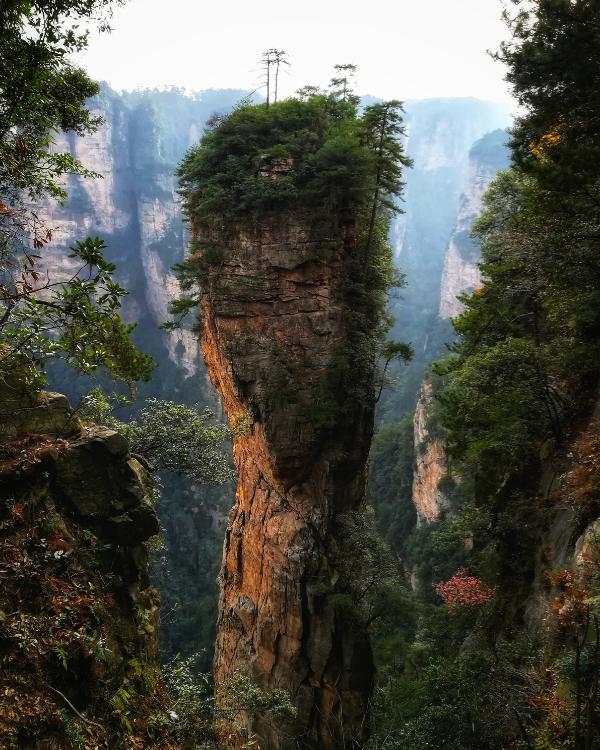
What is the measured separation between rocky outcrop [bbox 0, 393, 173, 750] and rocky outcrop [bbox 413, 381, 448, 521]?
27.2m

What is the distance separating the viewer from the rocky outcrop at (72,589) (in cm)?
405

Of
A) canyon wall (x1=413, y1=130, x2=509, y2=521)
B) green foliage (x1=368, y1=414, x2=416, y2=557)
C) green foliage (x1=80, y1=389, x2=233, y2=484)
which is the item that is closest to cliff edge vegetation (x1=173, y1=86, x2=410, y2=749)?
green foliage (x1=80, y1=389, x2=233, y2=484)

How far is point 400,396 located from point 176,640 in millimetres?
40429

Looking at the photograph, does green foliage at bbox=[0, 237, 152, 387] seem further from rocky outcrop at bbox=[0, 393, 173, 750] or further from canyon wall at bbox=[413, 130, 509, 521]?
canyon wall at bbox=[413, 130, 509, 521]

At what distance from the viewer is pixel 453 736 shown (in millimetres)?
6996

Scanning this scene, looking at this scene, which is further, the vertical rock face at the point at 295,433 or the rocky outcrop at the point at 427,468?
the rocky outcrop at the point at 427,468

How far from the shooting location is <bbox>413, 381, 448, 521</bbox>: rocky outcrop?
33.2 metres

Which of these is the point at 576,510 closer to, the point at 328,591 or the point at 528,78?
the point at 528,78

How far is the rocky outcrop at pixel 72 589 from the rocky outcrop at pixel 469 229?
6816 centimetres

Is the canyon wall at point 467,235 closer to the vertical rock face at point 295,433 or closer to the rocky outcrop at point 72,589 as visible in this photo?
the vertical rock face at point 295,433

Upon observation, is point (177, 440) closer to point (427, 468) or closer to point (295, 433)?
point (295, 433)

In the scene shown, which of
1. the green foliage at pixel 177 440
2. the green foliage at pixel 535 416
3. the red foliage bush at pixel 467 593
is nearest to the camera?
the green foliage at pixel 535 416

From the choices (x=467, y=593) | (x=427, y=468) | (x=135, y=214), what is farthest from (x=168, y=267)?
(x=467, y=593)

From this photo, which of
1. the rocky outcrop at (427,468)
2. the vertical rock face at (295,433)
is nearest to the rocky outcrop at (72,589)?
the vertical rock face at (295,433)
